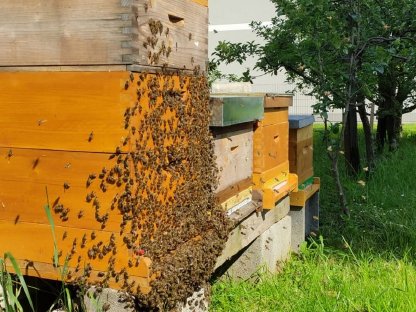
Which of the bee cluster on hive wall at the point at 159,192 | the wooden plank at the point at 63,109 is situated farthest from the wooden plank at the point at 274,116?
the wooden plank at the point at 63,109

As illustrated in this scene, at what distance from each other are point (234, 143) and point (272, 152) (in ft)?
1.93

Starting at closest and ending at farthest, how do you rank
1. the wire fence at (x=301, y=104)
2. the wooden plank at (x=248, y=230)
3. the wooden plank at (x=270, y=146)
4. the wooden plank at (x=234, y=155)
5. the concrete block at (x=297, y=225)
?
the wooden plank at (x=234, y=155) < the wooden plank at (x=248, y=230) < the wooden plank at (x=270, y=146) < the concrete block at (x=297, y=225) < the wire fence at (x=301, y=104)

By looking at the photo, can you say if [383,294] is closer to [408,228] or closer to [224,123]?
[224,123]

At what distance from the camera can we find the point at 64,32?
6.94ft

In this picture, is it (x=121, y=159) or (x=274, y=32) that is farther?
(x=274, y=32)

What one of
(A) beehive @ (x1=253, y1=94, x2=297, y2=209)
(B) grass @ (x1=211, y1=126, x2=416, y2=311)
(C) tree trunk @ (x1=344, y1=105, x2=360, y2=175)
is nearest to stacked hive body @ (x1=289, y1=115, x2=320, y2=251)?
(B) grass @ (x1=211, y1=126, x2=416, y2=311)

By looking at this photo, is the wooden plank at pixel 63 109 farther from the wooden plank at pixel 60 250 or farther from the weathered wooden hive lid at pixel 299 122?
the weathered wooden hive lid at pixel 299 122

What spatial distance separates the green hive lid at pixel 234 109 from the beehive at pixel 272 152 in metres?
0.17

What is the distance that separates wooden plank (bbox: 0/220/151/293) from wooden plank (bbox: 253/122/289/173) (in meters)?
1.36

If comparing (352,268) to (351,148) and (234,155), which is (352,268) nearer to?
(234,155)

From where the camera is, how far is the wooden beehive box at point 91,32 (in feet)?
6.64

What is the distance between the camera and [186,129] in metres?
2.40

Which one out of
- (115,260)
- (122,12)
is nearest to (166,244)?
(115,260)

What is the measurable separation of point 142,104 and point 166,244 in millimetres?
584
